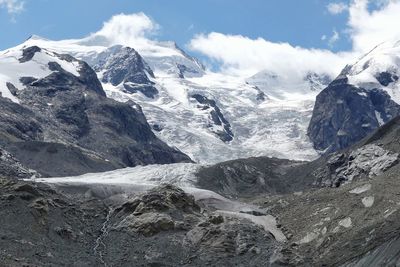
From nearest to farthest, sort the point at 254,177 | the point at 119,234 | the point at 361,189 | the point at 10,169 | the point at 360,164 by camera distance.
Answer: the point at 119,234, the point at 361,189, the point at 360,164, the point at 10,169, the point at 254,177

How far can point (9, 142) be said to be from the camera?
19850 cm

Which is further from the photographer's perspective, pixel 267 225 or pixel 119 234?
pixel 267 225

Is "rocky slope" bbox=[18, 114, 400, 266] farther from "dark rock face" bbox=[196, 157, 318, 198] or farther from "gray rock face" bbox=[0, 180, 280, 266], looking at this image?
"dark rock face" bbox=[196, 157, 318, 198]

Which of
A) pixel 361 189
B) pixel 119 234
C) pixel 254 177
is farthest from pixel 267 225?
pixel 254 177

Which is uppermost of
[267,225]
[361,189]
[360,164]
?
[360,164]

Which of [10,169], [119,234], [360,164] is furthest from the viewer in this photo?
[10,169]

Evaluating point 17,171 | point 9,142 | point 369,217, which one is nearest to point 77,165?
point 9,142

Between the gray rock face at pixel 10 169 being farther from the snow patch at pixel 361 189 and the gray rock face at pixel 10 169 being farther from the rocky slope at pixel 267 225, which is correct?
the snow patch at pixel 361 189

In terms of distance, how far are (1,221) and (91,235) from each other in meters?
7.72

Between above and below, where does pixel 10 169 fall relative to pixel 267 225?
above

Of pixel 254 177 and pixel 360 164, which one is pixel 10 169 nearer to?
pixel 254 177

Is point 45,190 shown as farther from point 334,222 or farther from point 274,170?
point 274,170

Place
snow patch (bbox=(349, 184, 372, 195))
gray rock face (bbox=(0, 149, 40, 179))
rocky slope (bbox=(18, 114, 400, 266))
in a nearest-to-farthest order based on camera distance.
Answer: rocky slope (bbox=(18, 114, 400, 266)) → snow patch (bbox=(349, 184, 372, 195)) → gray rock face (bbox=(0, 149, 40, 179))

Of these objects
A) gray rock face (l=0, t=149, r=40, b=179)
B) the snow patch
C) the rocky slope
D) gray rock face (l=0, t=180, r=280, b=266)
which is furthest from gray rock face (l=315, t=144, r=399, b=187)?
gray rock face (l=0, t=149, r=40, b=179)
